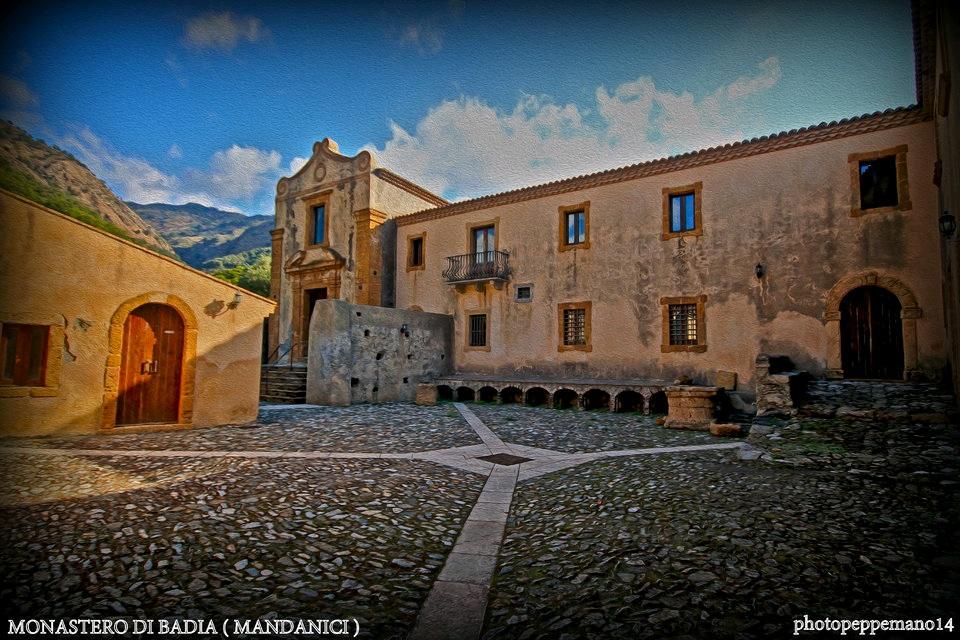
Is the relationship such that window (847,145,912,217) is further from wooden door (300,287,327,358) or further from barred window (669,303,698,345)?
wooden door (300,287,327,358)

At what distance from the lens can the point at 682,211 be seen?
1429 centimetres

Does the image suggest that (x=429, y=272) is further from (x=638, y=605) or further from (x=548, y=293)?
(x=638, y=605)

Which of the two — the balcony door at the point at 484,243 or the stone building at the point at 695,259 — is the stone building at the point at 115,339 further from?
the balcony door at the point at 484,243

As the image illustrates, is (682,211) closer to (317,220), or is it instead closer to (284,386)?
(284,386)

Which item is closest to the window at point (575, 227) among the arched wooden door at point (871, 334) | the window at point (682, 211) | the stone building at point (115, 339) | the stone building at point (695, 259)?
the stone building at point (695, 259)

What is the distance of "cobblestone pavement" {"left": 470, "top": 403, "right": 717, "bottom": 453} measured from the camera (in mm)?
8547

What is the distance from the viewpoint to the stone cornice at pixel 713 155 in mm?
11352

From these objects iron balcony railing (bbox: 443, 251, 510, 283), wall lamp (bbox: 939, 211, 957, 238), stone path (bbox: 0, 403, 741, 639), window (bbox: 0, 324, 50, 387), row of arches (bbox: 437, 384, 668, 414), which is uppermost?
iron balcony railing (bbox: 443, 251, 510, 283)

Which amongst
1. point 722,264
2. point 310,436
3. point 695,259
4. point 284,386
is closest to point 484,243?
point 695,259

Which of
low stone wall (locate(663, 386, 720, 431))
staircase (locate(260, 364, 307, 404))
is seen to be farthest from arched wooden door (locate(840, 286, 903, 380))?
staircase (locate(260, 364, 307, 404))

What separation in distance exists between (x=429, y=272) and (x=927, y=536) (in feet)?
56.5

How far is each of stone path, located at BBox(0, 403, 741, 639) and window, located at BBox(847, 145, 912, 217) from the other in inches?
324

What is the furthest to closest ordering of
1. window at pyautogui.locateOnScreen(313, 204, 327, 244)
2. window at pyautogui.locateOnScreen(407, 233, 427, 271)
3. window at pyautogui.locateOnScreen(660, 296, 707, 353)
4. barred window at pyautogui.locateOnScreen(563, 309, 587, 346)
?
window at pyautogui.locateOnScreen(313, 204, 327, 244)
window at pyautogui.locateOnScreen(407, 233, 427, 271)
barred window at pyautogui.locateOnScreen(563, 309, 587, 346)
window at pyautogui.locateOnScreen(660, 296, 707, 353)

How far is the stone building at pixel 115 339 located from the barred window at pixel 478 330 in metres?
9.07
